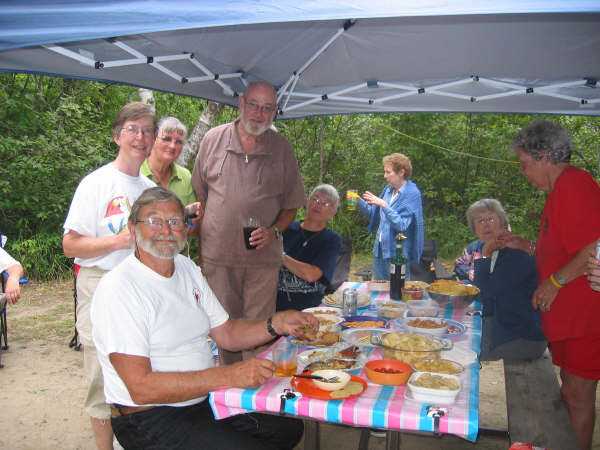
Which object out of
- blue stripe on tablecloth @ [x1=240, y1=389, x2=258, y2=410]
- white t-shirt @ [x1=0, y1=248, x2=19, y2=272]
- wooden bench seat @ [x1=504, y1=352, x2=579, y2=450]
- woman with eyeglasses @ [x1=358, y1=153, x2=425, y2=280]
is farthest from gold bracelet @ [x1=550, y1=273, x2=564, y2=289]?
white t-shirt @ [x1=0, y1=248, x2=19, y2=272]

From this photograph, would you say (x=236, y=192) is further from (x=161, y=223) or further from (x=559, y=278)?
(x=559, y=278)

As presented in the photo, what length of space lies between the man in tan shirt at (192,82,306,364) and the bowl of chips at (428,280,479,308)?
0.91m

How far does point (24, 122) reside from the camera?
7168mm

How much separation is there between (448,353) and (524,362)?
1.05 metres

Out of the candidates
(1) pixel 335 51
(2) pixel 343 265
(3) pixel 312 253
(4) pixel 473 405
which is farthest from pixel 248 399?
(2) pixel 343 265

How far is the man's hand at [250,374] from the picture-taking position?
1.57m

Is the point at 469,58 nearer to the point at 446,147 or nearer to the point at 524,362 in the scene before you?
the point at 524,362

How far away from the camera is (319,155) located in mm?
9695

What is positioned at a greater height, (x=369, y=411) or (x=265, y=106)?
(x=265, y=106)

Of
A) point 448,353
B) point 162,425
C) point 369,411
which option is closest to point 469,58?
point 448,353

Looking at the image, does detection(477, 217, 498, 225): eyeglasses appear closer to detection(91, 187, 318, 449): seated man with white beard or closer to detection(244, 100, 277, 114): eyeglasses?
detection(244, 100, 277, 114): eyeglasses

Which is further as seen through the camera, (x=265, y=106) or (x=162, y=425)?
(x=265, y=106)

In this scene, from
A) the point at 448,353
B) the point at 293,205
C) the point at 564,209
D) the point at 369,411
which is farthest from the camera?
the point at 293,205

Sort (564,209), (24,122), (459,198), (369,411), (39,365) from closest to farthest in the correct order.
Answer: (369,411) → (564,209) → (39,365) → (24,122) → (459,198)
